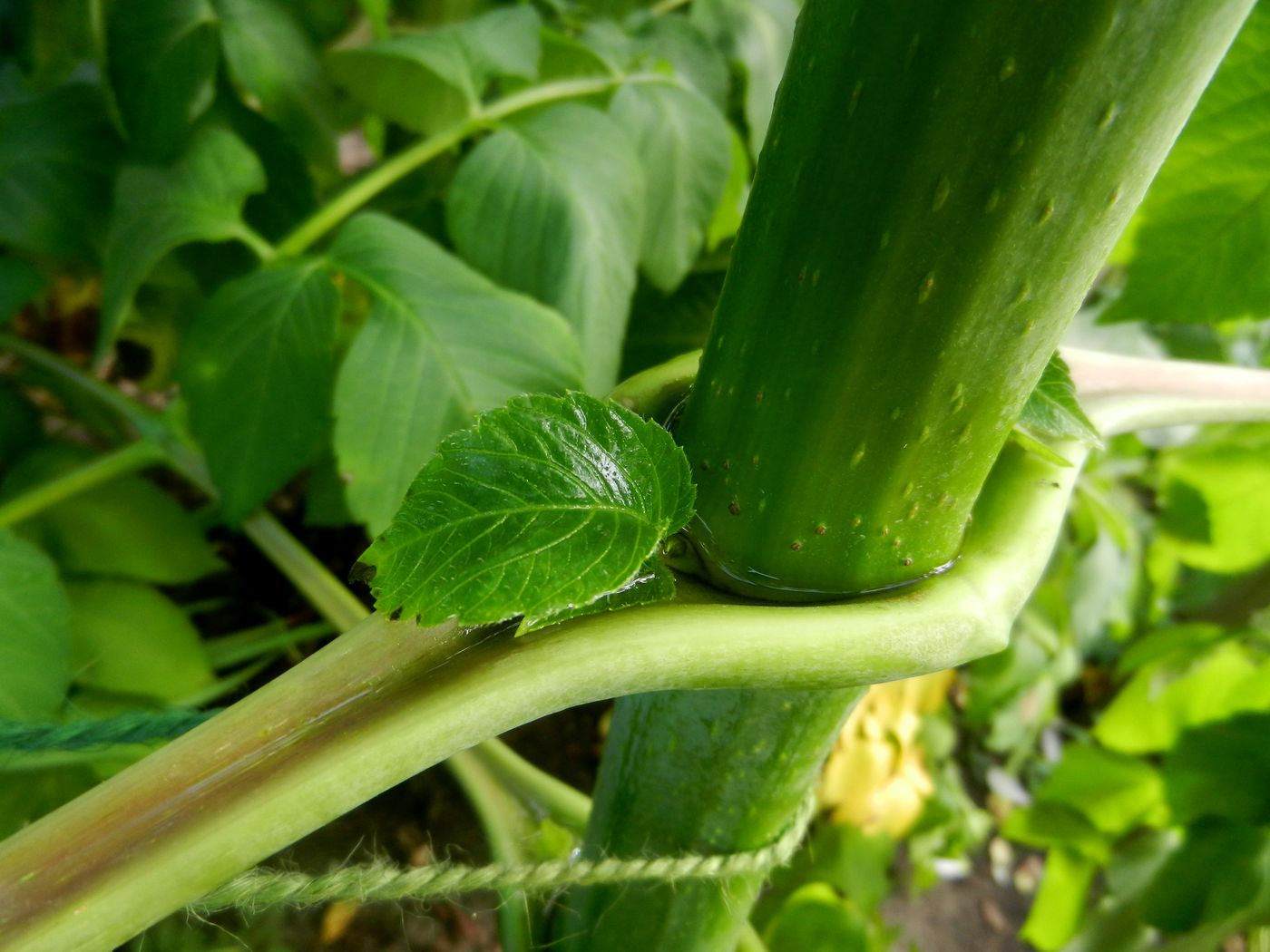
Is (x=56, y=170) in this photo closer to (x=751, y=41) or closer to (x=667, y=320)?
(x=667, y=320)

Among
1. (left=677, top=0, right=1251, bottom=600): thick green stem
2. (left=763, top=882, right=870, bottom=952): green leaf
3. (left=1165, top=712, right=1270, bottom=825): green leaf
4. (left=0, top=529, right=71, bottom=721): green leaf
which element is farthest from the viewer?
(left=1165, top=712, right=1270, bottom=825): green leaf

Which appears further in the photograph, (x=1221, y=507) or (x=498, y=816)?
(x=1221, y=507)

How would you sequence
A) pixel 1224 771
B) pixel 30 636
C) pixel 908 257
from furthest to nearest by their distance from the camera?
pixel 1224 771
pixel 30 636
pixel 908 257

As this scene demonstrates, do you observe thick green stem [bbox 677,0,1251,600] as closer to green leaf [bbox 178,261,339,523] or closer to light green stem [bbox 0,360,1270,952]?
light green stem [bbox 0,360,1270,952]

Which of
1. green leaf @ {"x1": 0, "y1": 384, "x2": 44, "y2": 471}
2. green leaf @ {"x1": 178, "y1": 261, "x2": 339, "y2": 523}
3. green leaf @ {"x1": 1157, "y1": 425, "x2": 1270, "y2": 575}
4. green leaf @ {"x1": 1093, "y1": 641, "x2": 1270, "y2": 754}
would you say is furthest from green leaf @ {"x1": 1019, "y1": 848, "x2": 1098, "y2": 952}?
green leaf @ {"x1": 0, "y1": 384, "x2": 44, "y2": 471}

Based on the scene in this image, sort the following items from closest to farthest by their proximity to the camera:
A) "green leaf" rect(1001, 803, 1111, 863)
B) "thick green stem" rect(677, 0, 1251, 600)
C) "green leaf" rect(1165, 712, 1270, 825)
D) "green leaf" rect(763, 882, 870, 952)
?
"thick green stem" rect(677, 0, 1251, 600) < "green leaf" rect(763, 882, 870, 952) < "green leaf" rect(1165, 712, 1270, 825) < "green leaf" rect(1001, 803, 1111, 863)

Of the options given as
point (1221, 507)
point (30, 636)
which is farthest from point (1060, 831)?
point (30, 636)

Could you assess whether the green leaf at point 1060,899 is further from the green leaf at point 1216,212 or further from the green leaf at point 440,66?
the green leaf at point 440,66
